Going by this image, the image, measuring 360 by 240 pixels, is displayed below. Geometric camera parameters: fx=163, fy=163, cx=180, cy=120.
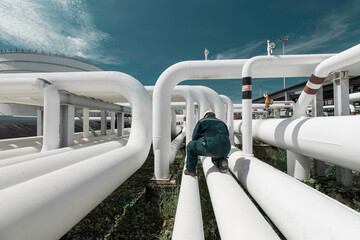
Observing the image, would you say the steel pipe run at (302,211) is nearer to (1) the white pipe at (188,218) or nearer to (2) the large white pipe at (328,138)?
(1) the white pipe at (188,218)

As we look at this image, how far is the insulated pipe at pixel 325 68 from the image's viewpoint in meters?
2.11

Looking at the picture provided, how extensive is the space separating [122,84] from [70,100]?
1962 millimetres

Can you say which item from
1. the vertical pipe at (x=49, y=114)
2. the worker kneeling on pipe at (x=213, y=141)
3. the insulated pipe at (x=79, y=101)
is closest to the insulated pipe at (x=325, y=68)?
the worker kneeling on pipe at (x=213, y=141)

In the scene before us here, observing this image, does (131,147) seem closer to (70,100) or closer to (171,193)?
(171,193)

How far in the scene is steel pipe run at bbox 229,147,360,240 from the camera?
2.91 ft

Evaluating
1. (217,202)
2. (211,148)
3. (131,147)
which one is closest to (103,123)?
(131,147)

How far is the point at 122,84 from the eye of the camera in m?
3.18

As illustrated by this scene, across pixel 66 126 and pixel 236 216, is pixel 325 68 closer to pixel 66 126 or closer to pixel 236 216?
pixel 236 216

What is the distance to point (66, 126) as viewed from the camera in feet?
14.0

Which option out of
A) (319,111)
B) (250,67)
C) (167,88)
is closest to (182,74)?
(167,88)

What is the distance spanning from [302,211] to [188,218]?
837 mm

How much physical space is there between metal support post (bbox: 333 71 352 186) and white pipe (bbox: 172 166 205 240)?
2.96 metres

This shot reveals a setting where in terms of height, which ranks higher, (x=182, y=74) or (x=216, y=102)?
(x=182, y=74)

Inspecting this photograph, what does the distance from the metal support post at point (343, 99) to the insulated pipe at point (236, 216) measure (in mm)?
2673
